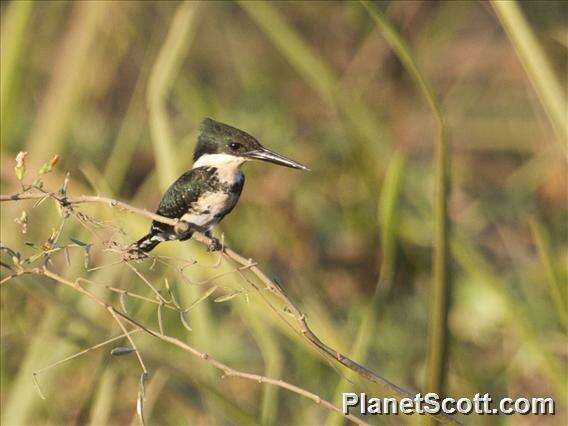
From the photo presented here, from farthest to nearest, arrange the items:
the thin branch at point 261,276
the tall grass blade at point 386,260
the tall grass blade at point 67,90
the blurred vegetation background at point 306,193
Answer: the tall grass blade at point 67,90
the blurred vegetation background at point 306,193
the tall grass blade at point 386,260
the thin branch at point 261,276

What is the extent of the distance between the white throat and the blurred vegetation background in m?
0.12

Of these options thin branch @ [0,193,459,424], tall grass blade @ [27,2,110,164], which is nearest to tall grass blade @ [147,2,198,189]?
tall grass blade @ [27,2,110,164]

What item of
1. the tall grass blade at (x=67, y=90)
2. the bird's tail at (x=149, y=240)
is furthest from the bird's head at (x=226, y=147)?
the tall grass blade at (x=67, y=90)

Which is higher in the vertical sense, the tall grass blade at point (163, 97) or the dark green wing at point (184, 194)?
the tall grass blade at point (163, 97)

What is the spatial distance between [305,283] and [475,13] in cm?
213

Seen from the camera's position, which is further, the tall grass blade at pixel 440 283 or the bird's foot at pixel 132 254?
the tall grass blade at pixel 440 283

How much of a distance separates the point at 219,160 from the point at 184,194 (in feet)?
0.21

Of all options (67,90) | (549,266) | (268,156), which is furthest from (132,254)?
(67,90)

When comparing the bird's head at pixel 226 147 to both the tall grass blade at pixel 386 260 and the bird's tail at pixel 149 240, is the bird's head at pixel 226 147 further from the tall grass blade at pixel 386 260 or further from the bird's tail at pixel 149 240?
the tall grass blade at pixel 386 260

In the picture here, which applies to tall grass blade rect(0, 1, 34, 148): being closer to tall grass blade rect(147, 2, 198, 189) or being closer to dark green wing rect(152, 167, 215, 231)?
tall grass blade rect(147, 2, 198, 189)

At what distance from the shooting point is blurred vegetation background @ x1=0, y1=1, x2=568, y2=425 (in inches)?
66.5

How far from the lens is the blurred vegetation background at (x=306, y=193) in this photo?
1.69 meters

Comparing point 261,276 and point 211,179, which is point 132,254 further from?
point 211,179

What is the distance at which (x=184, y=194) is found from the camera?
1.34 meters
